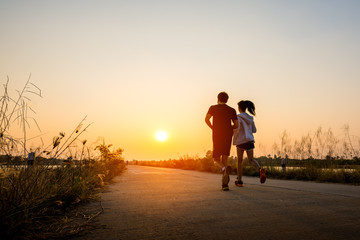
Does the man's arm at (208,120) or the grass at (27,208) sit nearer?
the grass at (27,208)

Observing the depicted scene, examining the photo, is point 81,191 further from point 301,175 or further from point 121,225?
point 301,175

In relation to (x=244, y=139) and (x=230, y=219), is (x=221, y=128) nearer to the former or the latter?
(x=244, y=139)

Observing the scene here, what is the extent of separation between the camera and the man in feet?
18.9

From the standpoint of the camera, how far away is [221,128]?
5824 millimetres

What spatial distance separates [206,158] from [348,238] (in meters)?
13.9

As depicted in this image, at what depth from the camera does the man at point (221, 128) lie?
5750 mm

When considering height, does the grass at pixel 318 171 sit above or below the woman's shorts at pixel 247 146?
below

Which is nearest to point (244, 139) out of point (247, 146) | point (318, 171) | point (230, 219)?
point (247, 146)

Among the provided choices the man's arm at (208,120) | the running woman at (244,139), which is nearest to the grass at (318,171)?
the running woman at (244,139)

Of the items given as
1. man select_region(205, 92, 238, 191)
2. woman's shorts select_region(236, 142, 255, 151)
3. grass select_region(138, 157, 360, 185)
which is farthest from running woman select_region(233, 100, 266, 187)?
grass select_region(138, 157, 360, 185)

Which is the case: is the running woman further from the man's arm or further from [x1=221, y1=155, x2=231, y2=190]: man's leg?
the man's arm

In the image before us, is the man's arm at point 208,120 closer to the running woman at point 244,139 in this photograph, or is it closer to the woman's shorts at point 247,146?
the running woman at point 244,139

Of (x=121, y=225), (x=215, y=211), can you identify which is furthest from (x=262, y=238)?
(x=121, y=225)

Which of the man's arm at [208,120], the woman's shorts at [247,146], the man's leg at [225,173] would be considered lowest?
the man's leg at [225,173]
